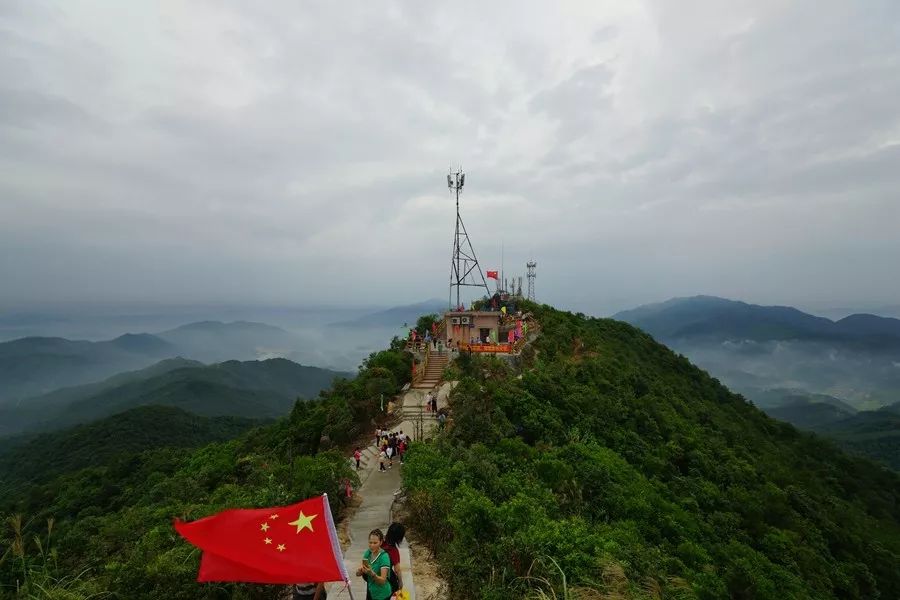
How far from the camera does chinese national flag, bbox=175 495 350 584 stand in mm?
5594

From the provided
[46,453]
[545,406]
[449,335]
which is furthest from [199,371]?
[545,406]

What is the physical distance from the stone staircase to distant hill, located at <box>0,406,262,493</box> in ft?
170

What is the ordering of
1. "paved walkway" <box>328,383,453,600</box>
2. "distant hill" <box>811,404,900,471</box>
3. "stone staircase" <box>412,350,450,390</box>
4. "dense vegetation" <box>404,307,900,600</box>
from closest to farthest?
"dense vegetation" <box>404,307,900,600</box> < "paved walkway" <box>328,383,453,600</box> < "stone staircase" <box>412,350,450,390</box> < "distant hill" <box>811,404,900,471</box>

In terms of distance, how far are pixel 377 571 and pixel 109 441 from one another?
7817cm

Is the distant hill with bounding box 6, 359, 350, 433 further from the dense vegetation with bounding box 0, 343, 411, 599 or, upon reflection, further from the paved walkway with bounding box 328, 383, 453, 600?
the paved walkway with bounding box 328, 383, 453, 600

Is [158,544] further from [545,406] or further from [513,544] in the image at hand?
[545,406]

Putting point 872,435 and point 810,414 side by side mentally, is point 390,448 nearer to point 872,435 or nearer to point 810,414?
point 872,435

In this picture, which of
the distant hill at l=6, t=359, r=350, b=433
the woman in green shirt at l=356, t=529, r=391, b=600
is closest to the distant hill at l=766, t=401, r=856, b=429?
the distant hill at l=6, t=359, r=350, b=433

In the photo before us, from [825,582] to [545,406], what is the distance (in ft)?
39.0

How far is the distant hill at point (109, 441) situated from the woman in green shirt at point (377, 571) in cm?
6717

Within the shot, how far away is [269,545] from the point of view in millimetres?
5809

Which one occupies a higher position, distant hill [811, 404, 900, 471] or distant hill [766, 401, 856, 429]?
distant hill [811, 404, 900, 471]

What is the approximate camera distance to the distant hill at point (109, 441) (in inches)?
2441

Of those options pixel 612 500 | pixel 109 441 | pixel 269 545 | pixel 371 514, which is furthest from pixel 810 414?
pixel 269 545
